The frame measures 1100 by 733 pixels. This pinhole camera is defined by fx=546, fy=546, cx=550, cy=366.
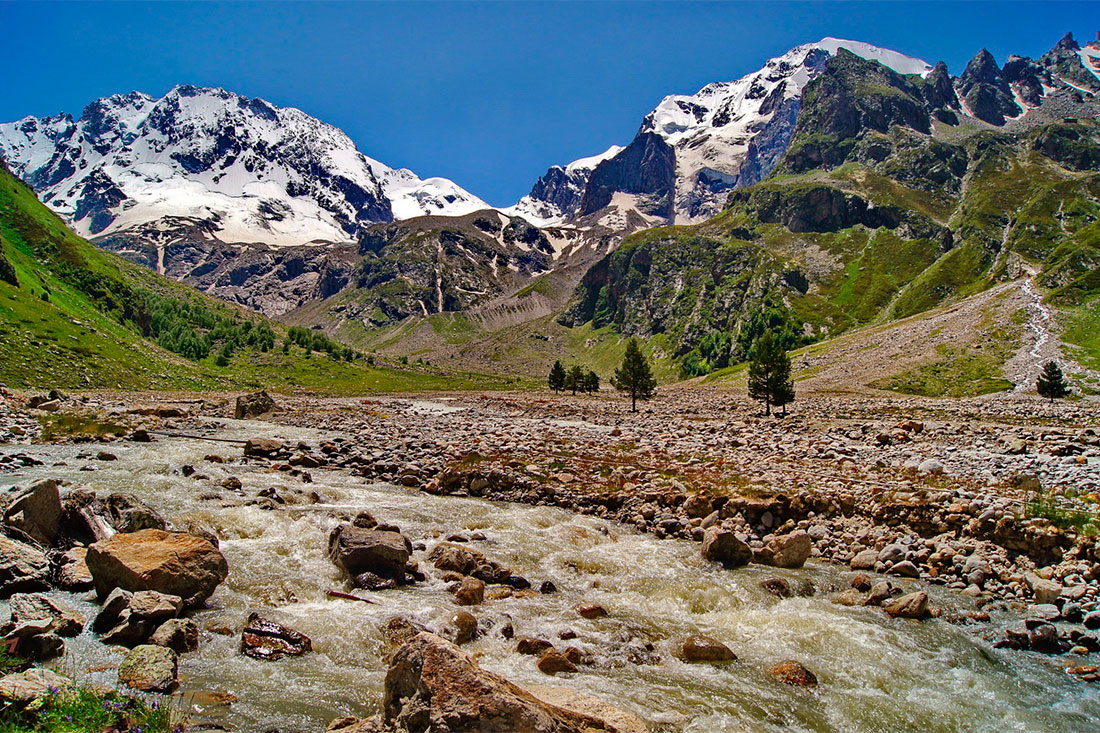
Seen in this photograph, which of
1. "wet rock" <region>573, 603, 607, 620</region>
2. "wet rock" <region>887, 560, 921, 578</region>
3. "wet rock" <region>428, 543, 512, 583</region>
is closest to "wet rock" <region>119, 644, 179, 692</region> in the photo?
"wet rock" <region>428, 543, 512, 583</region>

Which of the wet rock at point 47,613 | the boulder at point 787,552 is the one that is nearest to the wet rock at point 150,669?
the wet rock at point 47,613

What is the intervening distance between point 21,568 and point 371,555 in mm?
7584

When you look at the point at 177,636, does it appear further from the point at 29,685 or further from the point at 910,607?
the point at 910,607

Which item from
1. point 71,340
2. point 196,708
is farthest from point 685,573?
point 71,340

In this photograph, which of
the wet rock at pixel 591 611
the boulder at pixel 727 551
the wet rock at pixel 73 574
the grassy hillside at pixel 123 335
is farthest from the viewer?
the grassy hillside at pixel 123 335

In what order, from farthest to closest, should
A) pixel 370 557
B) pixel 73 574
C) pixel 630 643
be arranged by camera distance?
1. pixel 370 557
2. pixel 630 643
3. pixel 73 574

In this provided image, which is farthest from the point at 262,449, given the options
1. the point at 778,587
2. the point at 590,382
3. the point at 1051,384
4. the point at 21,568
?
the point at 590,382

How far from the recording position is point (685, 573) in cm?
1683

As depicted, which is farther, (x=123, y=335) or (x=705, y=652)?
(x=123, y=335)

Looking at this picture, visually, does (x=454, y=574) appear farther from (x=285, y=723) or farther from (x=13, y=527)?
(x=13, y=527)

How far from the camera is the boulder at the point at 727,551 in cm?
1753

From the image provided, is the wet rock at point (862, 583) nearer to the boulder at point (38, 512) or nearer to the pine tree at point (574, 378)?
the boulder at point (38, 512)

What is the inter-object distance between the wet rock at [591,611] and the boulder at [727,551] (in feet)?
17.0

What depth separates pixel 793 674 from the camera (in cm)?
1142
